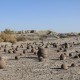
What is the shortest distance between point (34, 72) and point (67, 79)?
2625 millimetres

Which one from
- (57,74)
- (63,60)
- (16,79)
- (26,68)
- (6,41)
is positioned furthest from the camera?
(6,41)

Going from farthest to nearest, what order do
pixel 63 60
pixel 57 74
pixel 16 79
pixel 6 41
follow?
pixel 6 41 → pixel 63 60 → pixel 57 74 → pixel 16 79

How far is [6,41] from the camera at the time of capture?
46344 mm

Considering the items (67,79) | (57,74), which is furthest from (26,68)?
(67,79)

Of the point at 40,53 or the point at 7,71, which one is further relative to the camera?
the point at 40,53

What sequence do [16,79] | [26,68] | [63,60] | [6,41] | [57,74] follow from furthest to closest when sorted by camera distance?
1. [6,41]
2. [63,60]
3. [26,68]
4. [57,74]
5. [16,79]

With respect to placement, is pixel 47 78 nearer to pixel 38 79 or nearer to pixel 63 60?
pixel 38 79

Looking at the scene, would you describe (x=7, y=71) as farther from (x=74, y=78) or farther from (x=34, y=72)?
(x=74, y=78)

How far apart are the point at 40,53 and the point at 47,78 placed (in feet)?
26.9

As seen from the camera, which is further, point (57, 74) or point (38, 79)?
point (57, 74)

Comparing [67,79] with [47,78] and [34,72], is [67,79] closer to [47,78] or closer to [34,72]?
[47,78]

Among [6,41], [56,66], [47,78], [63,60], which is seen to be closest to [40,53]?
[63,60]

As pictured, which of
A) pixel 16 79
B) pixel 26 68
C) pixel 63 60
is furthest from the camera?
pixel 63 60

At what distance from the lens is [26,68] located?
18.0 m
